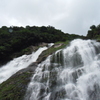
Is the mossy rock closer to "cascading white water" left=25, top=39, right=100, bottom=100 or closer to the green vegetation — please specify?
the green vegetation

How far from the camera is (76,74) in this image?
10.8 m

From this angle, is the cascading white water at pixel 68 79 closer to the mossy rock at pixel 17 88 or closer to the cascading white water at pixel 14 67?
the mossy rock at pixel 17 88

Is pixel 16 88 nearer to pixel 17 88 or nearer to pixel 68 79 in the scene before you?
pixel 17 88

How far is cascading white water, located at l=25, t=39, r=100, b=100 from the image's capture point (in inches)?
344

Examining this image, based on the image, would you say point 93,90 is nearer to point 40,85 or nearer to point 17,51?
point 40,85

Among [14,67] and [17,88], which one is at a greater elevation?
Result: [14,67]

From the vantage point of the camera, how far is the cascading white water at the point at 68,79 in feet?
28.7

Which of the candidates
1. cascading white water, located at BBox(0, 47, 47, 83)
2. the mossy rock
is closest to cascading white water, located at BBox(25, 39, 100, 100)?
the mossy rock

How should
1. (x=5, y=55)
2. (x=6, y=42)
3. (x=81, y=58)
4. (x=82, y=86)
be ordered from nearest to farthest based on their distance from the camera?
(x=82, y=86) < (x=81, y=58) < (x=5, y=55) < (x=6, y=42)

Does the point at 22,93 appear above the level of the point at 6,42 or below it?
below

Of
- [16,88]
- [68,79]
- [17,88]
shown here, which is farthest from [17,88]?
[68,79]

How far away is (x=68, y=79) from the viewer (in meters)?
10.6

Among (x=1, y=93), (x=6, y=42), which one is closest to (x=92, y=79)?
(x=1, y=93)

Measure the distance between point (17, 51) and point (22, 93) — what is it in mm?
21881
